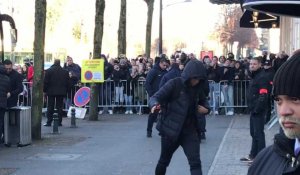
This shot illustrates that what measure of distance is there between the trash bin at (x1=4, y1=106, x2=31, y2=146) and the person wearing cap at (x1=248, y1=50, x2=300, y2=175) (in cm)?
1086

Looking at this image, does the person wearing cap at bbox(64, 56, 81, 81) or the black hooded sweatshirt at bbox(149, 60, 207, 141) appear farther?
the person wearing cap at bbox(64, 56, 81, 81)

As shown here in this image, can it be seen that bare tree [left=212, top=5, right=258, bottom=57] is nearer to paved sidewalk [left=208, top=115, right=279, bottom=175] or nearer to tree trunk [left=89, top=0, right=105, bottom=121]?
tree trunk [left=89, top=0, right=105, bottom=121]

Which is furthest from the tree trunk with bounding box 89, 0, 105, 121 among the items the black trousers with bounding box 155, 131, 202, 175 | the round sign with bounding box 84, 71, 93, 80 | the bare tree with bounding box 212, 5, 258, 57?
the bare tree with bounding box 212, 5, 258, 57

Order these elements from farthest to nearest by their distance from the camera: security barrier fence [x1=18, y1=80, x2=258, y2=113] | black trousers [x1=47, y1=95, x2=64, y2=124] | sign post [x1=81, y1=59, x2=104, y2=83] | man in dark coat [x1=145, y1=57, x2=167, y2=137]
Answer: security barrier fence [x1=18, y1=80, x2=258, y2=113]
sign post [x1=81, y1=59, x2=104, y2=83]
black trousers [x1=47, y1=95, x2=64, y2=124]
man in dark coat [x1=145, y1=57, x2=167, y2=137]

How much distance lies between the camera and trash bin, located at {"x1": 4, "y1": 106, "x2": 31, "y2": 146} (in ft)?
41.8

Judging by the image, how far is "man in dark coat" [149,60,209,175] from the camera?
7.46 metres

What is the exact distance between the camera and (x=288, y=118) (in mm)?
2174

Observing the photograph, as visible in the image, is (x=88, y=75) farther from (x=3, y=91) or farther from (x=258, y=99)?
(x=258, y=99)

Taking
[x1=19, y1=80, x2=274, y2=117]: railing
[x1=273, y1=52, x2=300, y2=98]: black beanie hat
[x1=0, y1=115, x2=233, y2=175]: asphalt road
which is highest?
[x1=273, y1=52, x2=300, y2=98]: black beanie hat

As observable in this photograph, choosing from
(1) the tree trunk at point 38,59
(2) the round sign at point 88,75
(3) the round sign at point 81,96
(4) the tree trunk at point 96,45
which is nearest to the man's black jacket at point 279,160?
(1) the tree trunk at point 38,59

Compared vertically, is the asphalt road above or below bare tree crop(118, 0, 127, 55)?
below

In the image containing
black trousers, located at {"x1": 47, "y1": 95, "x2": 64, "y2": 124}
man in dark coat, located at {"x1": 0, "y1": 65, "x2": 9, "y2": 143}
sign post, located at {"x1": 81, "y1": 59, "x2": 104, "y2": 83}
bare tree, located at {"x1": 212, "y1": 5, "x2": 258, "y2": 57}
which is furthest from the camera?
bare tree, located at {"x1": 212, "y1": 5, "x2": 258, "y2": 57}

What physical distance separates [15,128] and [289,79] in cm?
1113

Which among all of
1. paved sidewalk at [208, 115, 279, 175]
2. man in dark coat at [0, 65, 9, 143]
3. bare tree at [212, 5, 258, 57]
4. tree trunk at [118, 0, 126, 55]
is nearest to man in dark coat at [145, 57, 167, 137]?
paved sidewalk at [208, 115, 279, 175]
